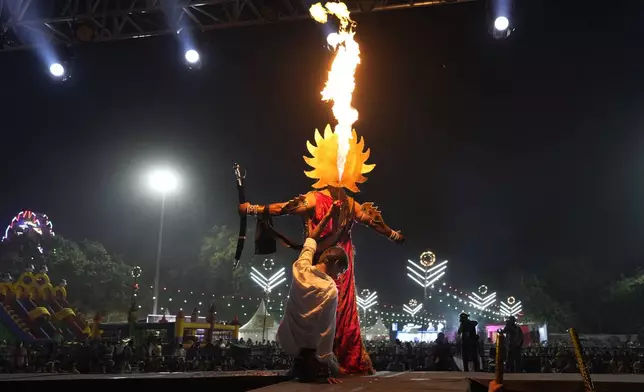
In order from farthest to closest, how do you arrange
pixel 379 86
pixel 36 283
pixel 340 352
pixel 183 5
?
1. pixel 36 283
2. pixel 379 86
3. pixel 183 5
4. pixel 340 352

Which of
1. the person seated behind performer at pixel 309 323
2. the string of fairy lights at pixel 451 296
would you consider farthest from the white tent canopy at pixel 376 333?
the person seated behind performer at pixel 309 323

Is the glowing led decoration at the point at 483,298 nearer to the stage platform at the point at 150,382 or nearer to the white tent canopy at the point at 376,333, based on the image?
the white tent canopy at the point at 376,333

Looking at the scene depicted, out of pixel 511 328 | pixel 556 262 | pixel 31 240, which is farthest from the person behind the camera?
pixel 556 262

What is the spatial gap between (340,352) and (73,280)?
37071mm

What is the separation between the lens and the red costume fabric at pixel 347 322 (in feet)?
18.5

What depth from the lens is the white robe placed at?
165 inches

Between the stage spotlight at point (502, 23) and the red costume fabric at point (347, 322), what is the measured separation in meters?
6.62

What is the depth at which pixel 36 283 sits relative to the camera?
28.1 meters

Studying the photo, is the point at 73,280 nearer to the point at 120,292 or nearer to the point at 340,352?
the point at 120,292

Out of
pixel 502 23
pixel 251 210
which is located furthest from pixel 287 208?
pixel 502 23

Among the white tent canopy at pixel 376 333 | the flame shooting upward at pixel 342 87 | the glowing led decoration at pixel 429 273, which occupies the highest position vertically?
the glowing led decoration at pixel 429 273

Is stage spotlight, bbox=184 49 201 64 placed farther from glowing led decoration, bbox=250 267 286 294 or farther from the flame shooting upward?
glowing led decoration, bbox=250 267 286 294

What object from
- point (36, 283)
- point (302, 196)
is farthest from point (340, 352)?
point (36, 283)

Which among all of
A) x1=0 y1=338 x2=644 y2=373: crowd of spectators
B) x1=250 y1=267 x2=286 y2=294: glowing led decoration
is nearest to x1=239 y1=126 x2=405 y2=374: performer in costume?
x1=0 y1=338 x2=644 y2=373: crowd of spectators
